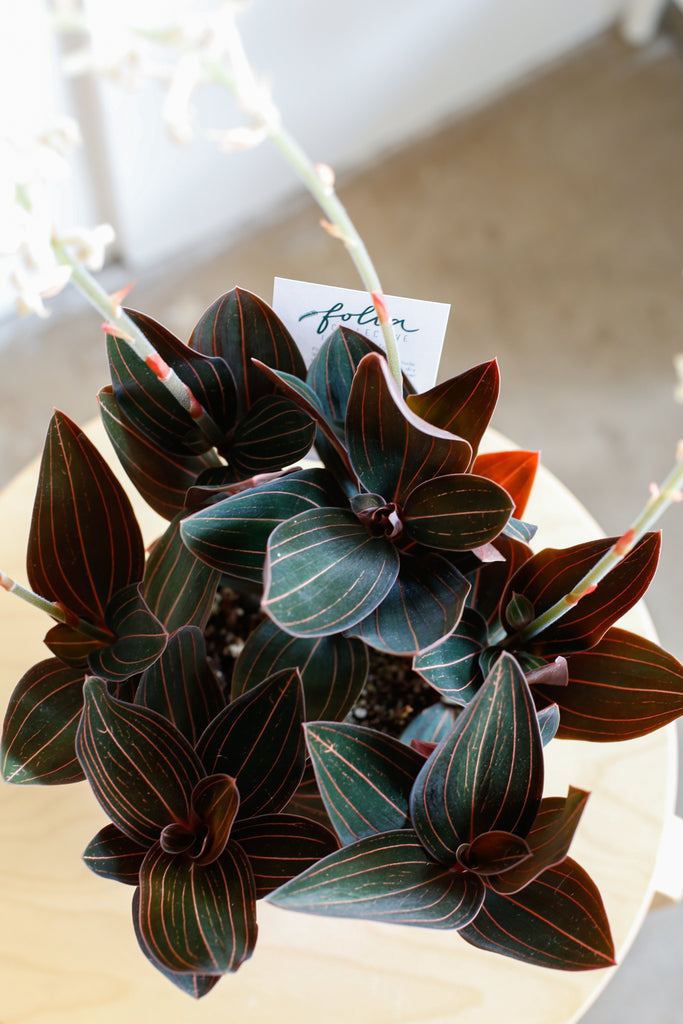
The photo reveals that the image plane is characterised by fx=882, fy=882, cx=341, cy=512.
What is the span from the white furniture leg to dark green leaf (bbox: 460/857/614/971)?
2.21m

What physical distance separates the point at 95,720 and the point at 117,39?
0.41 metres

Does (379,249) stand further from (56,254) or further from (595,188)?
(56,254)

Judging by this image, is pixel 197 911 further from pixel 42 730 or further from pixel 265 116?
pixel 265 116

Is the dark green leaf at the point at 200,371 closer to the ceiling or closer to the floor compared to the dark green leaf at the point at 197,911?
closer to the ceiling

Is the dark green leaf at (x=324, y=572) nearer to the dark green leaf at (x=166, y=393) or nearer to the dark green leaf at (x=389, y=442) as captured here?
the dark green leaf at (x=389, y=442)

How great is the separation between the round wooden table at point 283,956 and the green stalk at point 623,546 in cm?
33

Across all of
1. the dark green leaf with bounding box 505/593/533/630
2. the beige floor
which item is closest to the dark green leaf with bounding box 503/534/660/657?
the dark green leaf with bounding box 505/593/533/630

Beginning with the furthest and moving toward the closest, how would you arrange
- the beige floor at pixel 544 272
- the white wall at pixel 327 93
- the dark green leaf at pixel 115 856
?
the beige floor at pixel 544 272, the white wall at pixel 327 93, the dark green leaf at pixel 115 856

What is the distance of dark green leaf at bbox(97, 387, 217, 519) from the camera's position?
0.69 metres

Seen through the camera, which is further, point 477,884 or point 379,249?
point 379,249

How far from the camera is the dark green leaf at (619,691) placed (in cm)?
63

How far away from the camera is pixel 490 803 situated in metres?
0.60

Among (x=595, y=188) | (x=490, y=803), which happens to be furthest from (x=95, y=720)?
(x=595, y=188)

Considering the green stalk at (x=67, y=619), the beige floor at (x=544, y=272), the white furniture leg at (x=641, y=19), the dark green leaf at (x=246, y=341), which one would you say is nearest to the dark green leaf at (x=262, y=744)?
the green stalk at (x=67, y=619)
